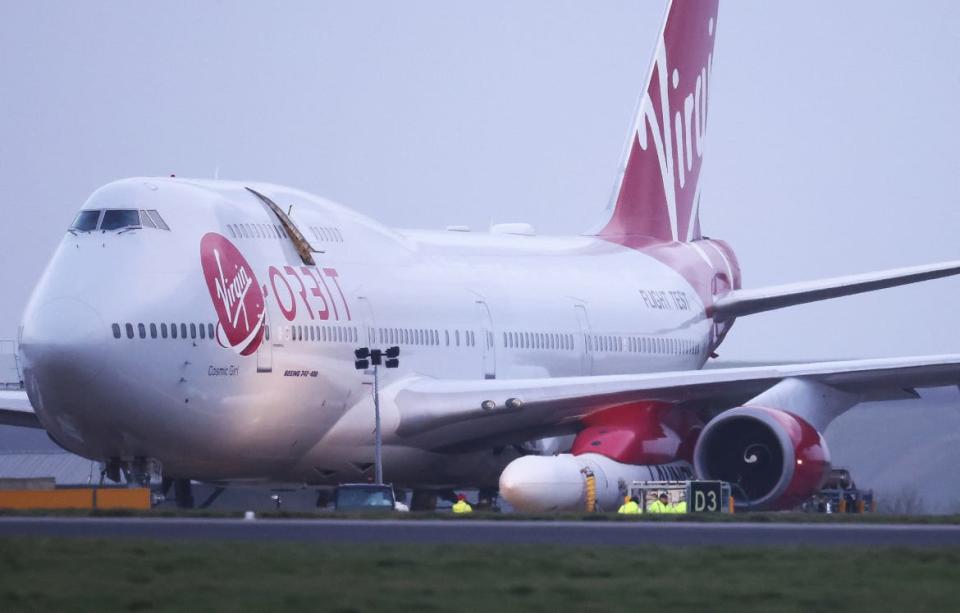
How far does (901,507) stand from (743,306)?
13.9 meters

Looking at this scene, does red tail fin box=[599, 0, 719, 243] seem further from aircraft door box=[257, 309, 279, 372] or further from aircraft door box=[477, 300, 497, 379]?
aircraft door box=[257, 309, 279, 372]

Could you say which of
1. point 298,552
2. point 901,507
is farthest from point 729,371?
point 901,507

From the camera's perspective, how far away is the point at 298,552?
1534cm

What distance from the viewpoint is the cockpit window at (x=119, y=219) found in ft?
90.4

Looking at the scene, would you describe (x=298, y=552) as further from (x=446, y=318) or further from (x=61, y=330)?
(x=446, y=318)

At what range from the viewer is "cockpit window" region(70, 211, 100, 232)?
27.7 m

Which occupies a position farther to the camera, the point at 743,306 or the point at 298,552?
the point at 743,306

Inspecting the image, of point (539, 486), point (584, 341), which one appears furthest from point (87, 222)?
point (584, 341)

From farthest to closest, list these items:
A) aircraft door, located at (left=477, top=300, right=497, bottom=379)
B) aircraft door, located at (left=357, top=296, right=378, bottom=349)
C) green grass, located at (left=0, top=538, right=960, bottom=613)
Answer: aircraft door, located at (left=477, top=300, right=497, bottom=379)
aircraft door, located at (left=357, top=296, right=378, bottom=349)
green grass, located at (left=0, top=538, right=960, bottom=613)

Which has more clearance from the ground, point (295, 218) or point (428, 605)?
point (295, 218)

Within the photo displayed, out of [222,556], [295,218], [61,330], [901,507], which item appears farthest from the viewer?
[901,507]

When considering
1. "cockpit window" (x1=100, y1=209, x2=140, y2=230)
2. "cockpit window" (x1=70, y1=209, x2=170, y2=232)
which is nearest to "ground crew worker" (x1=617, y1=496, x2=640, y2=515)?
"cockpit window" (x1=70, y1=209, x2=170, y2=232)

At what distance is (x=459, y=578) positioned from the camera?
13664 millimetres

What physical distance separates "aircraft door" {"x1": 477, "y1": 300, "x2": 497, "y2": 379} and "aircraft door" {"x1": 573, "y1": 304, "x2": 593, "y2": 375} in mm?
2909
